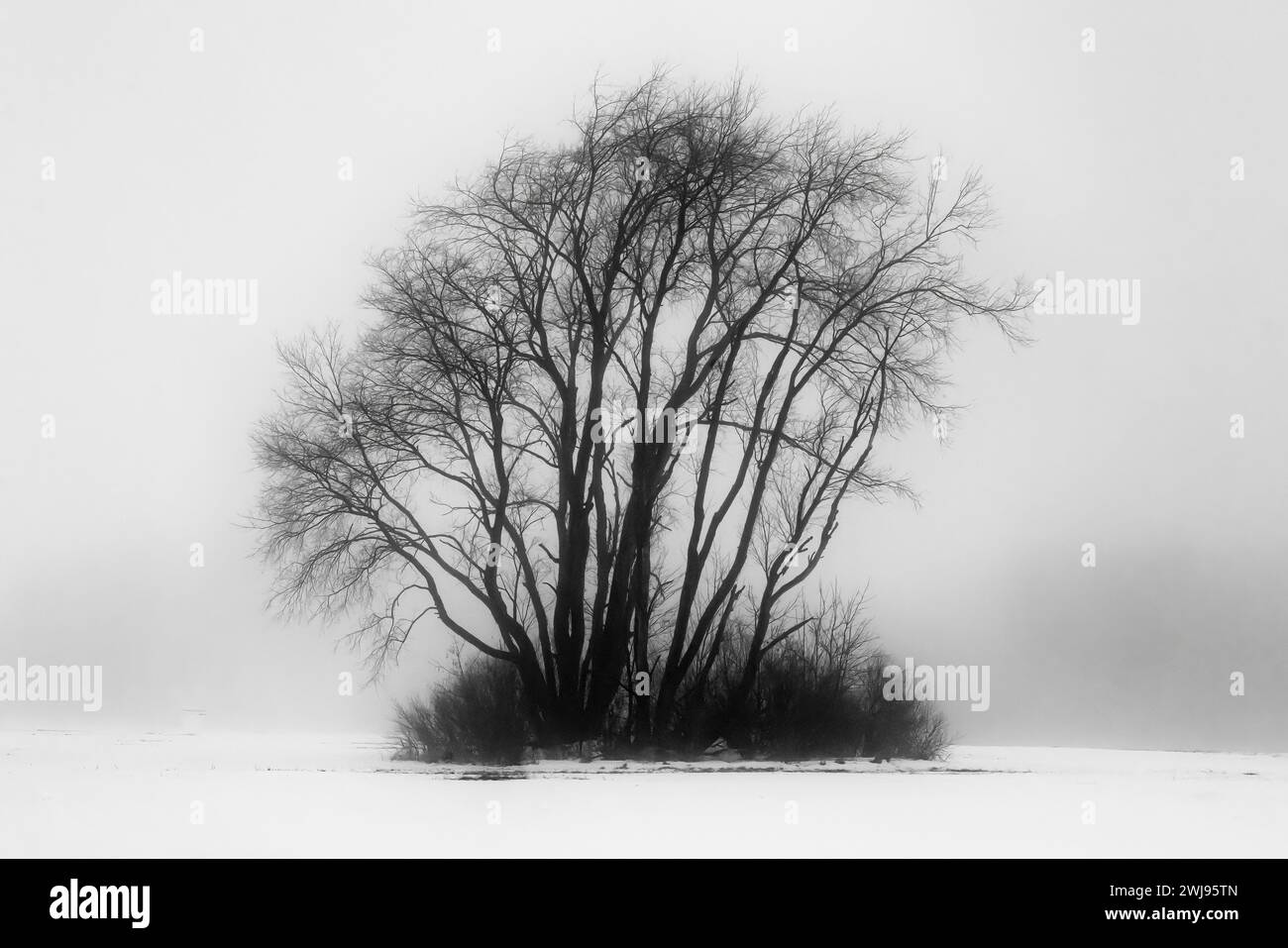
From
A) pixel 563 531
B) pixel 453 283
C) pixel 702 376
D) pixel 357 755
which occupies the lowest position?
pixel 357 755

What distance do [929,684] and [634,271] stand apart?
31.6 feet

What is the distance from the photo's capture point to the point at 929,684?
80.4 ft

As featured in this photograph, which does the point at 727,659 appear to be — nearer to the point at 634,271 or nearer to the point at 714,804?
the point at 634,271

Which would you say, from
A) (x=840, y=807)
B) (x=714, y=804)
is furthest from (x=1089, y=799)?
(x=714, y=804)

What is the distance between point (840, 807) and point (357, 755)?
11552 mm

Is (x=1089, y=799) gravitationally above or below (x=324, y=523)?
below

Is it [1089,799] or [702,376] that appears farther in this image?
[702,376]

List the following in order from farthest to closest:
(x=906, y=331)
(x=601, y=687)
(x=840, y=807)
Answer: (x=906, y=331)
(x=601, y=687)
(x=840, y=807)

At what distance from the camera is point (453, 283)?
23969mm

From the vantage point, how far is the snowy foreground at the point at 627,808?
1218 centimetres

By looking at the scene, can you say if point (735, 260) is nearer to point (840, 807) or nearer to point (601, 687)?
point (601, 687)

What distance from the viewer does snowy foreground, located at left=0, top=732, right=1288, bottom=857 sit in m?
12.2

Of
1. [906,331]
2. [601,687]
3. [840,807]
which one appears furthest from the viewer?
[906,331]

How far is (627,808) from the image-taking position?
1497cm
